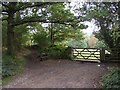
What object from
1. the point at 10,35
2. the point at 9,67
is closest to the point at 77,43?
the point at 10,35

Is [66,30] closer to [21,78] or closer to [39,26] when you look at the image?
[39,26]

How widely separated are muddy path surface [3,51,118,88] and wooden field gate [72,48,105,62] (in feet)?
5.62

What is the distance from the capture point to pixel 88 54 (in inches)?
484

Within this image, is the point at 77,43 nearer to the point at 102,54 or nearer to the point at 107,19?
the point at 102,54

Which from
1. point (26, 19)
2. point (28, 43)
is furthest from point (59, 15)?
point (28, 43)

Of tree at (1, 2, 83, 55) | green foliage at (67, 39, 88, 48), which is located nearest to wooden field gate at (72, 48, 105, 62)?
green foliage at (67, 39, 88, 48)

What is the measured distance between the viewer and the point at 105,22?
10836 mm

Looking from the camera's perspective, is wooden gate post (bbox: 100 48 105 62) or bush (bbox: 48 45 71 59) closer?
wooden gate post (bbox: 100 48 105 62)

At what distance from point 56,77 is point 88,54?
4.42 meters

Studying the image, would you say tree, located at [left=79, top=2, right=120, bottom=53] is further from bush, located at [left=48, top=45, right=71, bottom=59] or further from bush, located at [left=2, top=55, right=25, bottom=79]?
bush, located at [left=2, top=55, right=25, bottom=79]

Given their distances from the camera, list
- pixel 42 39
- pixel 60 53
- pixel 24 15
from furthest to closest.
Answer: pixel 42 39, pixel 60 53, pixel 24 15

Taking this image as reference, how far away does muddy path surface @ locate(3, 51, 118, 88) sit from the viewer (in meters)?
7.28

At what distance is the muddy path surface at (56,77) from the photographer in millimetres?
7281

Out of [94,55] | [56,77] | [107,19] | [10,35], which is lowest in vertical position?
[56,77]
